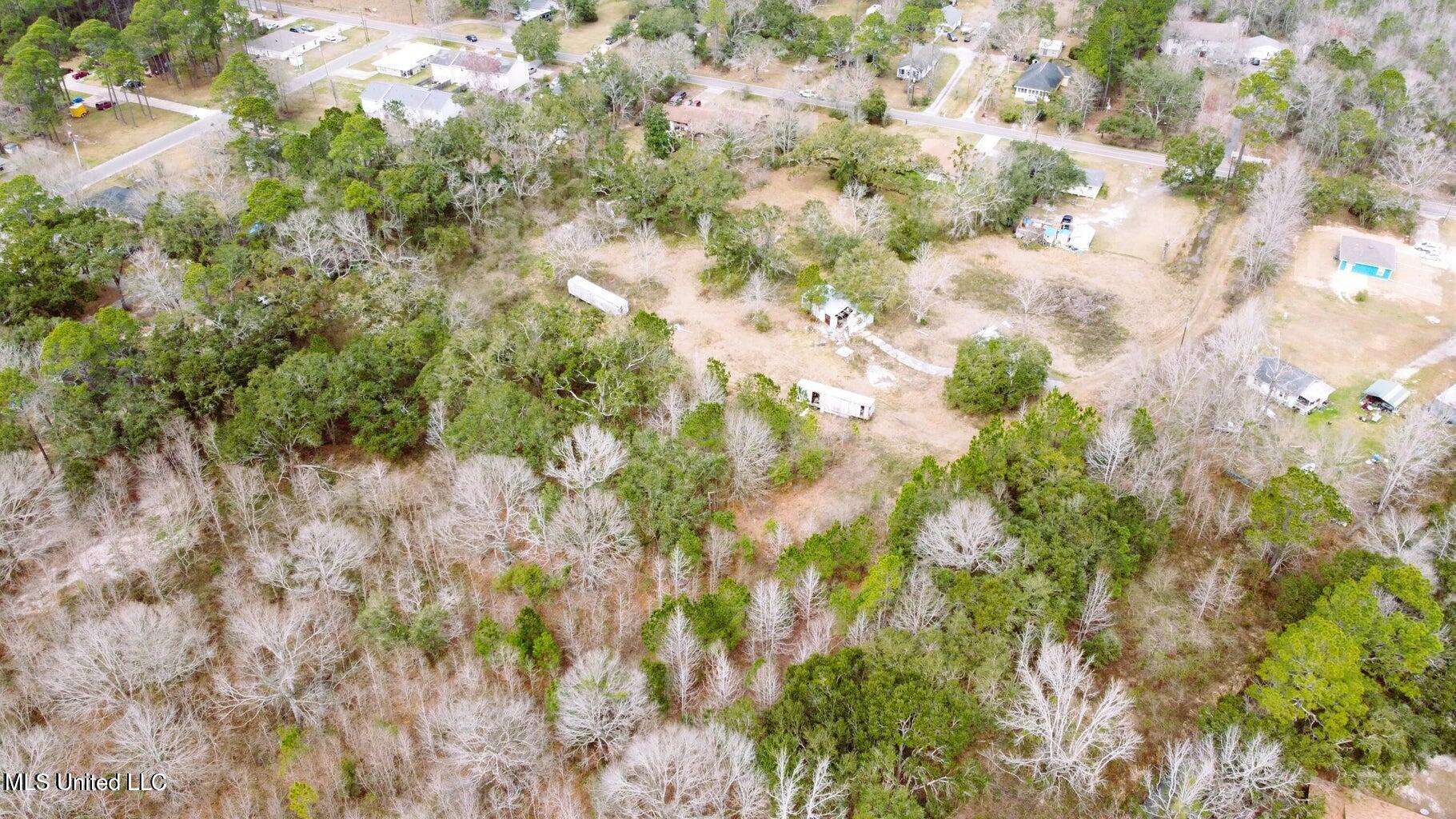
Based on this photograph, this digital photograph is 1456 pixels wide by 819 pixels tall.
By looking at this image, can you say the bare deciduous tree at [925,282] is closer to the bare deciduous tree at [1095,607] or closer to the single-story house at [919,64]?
the bare deciduous tree at [1095,607]

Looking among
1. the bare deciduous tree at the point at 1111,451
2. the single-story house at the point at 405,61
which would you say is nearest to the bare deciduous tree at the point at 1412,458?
the bare deciduous tree at the point at 1111,451

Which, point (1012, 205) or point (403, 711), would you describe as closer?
point (403, 711)

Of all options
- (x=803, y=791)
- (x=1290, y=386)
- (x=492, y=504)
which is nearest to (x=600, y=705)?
(x=803, y=791)

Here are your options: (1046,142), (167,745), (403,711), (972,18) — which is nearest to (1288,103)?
(1046,142)

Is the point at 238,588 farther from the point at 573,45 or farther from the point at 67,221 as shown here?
the point at 573,45

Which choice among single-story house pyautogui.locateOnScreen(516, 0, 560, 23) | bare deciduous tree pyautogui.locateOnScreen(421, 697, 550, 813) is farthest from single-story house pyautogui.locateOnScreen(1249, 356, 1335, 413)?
single-story house pyautogui.locateOnScreen(516, 0, 560, 23)
